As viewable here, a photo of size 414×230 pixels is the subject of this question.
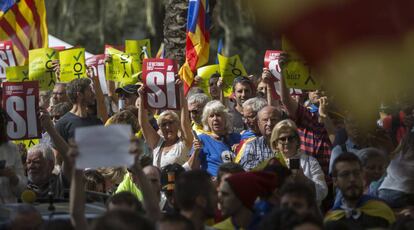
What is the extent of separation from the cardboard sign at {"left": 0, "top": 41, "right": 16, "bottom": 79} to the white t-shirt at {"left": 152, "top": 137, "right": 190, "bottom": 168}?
12.8 feet

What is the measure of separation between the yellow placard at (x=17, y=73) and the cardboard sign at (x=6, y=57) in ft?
3.19

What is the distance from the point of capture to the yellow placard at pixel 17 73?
534 inches

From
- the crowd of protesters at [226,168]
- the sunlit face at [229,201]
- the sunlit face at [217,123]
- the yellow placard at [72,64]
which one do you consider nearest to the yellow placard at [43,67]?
the yellow placard at [72,64]

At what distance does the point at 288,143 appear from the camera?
32.6 feet

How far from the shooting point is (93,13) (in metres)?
28.6

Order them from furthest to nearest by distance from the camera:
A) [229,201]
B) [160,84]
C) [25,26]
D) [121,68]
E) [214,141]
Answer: [25,26] < [121,68] < [160,84] < [214,141] < [229,201]

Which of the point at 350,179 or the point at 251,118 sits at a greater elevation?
the point at 251,118

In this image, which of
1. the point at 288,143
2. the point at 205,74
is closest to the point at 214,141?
the point at 288,143

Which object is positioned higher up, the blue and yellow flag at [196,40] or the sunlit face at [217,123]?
the blue and yellow flag at [196,40]

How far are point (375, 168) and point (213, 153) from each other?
1905 mm

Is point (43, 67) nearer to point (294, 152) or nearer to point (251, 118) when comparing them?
point (251, 118)

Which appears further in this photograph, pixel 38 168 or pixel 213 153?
pixel 213 153

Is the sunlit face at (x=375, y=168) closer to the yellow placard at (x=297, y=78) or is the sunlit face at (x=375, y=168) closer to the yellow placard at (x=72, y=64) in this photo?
the yellow placard at (x=297, y=78)

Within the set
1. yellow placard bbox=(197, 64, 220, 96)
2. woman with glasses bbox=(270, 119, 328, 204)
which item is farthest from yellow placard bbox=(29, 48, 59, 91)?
woman with glasses bbox=(270, 119, 328, 204)
